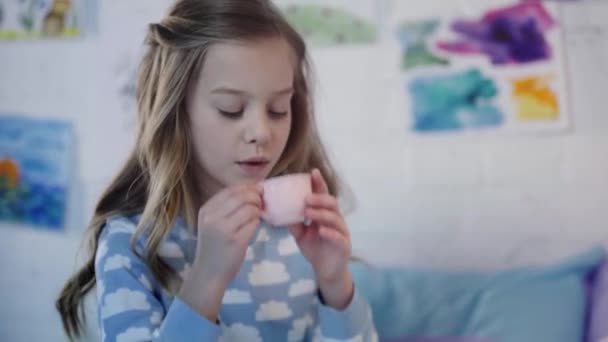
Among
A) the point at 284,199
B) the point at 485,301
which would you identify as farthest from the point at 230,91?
the point at 485,301

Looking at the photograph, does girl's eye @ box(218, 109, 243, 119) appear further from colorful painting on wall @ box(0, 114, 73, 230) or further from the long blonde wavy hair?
colorful painting on wall @ box(0, 114, 73, 230)

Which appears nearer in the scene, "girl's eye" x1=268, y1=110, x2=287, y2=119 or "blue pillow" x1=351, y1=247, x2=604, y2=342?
"girl's eye" x1=268, y1=110, x2=287, y2=119

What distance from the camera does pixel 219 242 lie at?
0.86 metres

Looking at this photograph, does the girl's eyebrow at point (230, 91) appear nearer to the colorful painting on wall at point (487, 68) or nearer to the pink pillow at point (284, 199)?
the pink pillow at point (284, 199)

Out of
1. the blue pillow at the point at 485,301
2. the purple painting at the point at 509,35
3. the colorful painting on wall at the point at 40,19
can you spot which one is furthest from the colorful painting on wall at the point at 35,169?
the purple painting at the point at 509,35

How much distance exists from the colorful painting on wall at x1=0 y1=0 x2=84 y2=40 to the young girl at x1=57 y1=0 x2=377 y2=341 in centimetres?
77

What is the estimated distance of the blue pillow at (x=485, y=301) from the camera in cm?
127

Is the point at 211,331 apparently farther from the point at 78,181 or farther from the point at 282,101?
the point at 78,181

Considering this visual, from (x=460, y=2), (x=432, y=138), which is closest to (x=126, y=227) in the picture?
(x=432, y=138)

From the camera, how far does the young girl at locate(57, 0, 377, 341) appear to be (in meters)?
0.88

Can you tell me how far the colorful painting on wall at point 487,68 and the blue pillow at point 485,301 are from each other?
0.33m

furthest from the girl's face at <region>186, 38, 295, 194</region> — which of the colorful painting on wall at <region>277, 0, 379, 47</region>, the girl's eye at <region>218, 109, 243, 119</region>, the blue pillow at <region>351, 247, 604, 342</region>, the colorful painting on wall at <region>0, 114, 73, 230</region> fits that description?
the colorful painting on wall at <region>0, 114, 73, 230</region>

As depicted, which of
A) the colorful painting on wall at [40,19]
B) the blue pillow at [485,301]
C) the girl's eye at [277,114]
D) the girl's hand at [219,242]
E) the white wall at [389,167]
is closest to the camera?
the girl's hand at [219,242]

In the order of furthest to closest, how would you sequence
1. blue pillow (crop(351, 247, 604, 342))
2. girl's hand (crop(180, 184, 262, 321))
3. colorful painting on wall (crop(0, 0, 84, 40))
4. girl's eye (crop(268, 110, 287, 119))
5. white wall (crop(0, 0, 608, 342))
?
colorful painting on wall (crop(0, 0, 84, 40))
white wall (crop(0, 0, 608, 342))
blue pillow (crop(351, 247, 604, 342))
girl's eye (crop(268, 110, 287, 119))
girl's hand (crop(180, 184, 262, 321))
